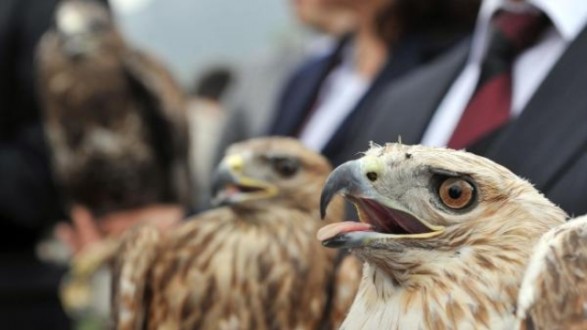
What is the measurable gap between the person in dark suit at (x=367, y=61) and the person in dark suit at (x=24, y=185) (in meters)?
1.15

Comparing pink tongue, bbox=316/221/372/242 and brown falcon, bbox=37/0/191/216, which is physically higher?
pink tongue, bbox=316/221/372/242

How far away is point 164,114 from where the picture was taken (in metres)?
4.57

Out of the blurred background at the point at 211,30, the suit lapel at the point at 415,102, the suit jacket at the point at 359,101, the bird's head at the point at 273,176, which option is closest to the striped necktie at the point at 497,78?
the suit lapel at the point at 415,102

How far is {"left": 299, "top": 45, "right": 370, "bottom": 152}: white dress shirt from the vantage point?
3.41 meters

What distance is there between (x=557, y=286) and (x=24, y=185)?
10.4ft

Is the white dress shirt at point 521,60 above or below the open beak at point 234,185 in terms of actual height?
above

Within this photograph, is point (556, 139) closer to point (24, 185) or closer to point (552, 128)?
point (552, 128)

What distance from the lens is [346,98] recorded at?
11.7 ft

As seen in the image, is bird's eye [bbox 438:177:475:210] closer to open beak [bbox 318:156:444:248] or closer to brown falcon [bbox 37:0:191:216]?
open beak [bbox 318:156:444:248]

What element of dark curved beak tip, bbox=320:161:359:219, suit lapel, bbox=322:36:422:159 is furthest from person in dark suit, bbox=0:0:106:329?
dark curved beak tip, bbox=320:161:359:219

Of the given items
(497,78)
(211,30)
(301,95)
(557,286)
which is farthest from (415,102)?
(211,30)

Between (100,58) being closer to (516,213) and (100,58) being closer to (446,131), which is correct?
(446,131)

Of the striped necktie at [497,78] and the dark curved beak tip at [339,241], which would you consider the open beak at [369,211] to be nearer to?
the dark curved beak tip at [339,241]

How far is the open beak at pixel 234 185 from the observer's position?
2.45 meters
